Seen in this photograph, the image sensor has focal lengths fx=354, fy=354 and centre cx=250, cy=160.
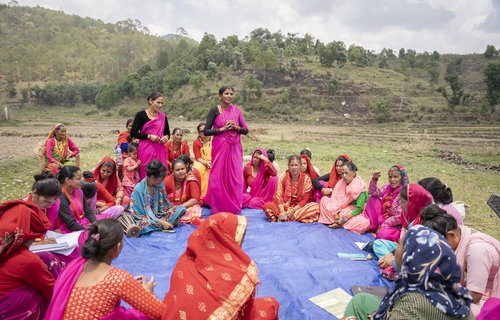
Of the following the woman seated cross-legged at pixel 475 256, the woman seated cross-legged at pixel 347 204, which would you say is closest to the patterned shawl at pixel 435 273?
the woman seated cross-legged at pixel 475 256

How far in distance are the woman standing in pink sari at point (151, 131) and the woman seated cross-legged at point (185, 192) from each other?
579 mm

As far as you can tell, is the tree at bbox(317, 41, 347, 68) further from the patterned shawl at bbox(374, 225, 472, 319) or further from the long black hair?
the long black hair

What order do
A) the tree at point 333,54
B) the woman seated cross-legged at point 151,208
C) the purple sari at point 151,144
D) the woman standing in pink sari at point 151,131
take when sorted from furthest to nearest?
the tree at point 333,54
the purple sari at point 151,144
the woman standing in pink sari at point 151,131
the woman seated cross-legged at point 151,208

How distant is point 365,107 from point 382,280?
35.7 meters

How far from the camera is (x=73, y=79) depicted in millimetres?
76375

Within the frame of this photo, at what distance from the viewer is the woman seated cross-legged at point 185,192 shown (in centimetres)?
→ 509

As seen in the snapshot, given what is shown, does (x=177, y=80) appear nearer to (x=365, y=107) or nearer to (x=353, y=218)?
(x=365, y=107)

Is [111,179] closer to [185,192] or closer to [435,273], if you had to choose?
[185,192]

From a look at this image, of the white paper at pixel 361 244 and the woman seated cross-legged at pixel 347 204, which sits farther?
the woman seated cross-legged at pixel 347 204

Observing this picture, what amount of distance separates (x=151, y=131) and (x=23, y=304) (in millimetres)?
3396

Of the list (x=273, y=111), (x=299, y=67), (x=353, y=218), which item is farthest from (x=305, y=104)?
(x=353, y=218)

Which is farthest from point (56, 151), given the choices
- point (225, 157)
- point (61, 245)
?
point (61, 245)

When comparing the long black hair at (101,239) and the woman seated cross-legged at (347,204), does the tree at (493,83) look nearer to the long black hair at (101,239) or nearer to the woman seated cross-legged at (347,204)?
the woman seated cross-legged at (347,204)

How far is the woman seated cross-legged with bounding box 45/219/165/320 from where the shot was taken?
1829 mm
